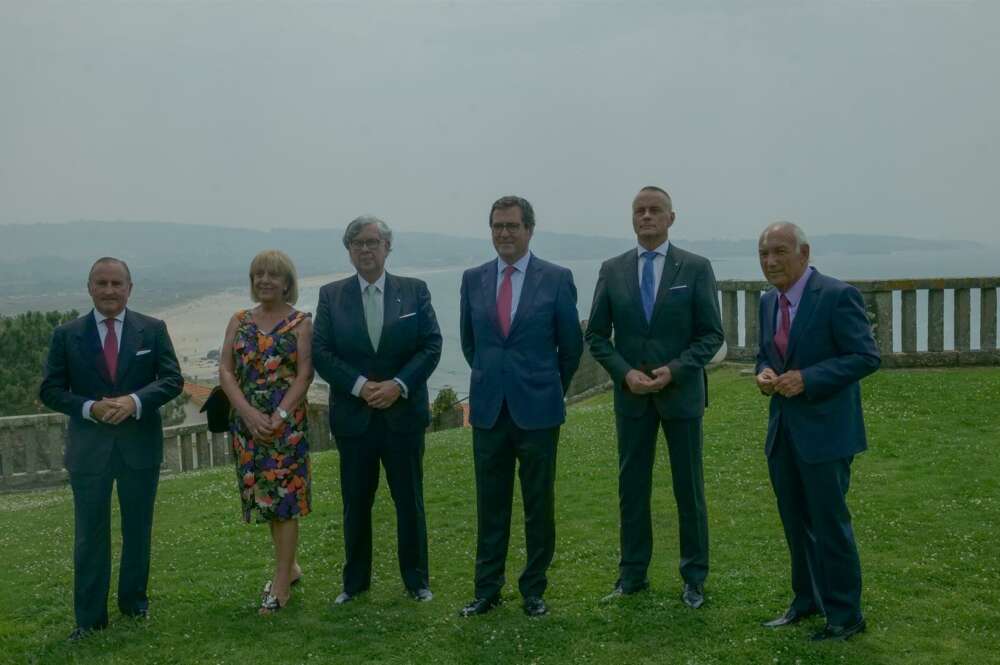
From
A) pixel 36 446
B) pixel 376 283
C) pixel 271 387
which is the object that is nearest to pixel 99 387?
pixel 271 387

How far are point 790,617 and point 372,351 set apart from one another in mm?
3097

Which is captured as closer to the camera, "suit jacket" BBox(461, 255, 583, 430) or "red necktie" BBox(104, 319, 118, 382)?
"suit jacket" BBox(461, 255, 583, 430)

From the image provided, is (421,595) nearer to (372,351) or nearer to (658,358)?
(372,351)

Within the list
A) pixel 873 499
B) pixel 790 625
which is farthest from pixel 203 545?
pixel 873 499

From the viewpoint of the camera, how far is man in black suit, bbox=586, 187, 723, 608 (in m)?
5.90

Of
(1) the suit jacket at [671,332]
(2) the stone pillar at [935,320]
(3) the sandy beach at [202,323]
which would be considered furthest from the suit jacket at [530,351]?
(3) the sandy beach at [202,323]

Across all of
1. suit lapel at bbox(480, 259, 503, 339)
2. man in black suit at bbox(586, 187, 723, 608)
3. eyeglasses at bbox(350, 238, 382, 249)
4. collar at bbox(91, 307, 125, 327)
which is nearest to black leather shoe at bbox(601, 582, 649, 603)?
man in black suit at bbox(586, 187, 723, 608)

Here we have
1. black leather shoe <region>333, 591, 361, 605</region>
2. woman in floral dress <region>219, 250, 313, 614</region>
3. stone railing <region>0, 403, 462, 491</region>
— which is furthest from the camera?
stone railing <region>0, 403, 462, 491</region>

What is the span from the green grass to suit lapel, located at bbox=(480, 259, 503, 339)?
1.87 meters

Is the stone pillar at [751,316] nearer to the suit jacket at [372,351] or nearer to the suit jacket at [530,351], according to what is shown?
the suit jacket at [530,351]

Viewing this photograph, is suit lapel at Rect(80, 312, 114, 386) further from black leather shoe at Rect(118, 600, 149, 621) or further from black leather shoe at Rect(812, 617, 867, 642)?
black leather shoe at Rect(812, 617, 867, 642)

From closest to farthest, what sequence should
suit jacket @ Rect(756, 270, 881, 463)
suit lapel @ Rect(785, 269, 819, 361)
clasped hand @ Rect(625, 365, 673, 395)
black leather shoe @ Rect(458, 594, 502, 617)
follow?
suit jacket @ Rect(756, 270, 881, 463)
suit lapel @ Rect(785, 269, 819, 361)
clasped hand @ Rect(625, 365, 673, 395)
black leather shoe @ Rect(458, 594, 502, 617)

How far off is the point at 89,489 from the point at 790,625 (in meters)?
4.45

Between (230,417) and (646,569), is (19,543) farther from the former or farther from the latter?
(646,569)
